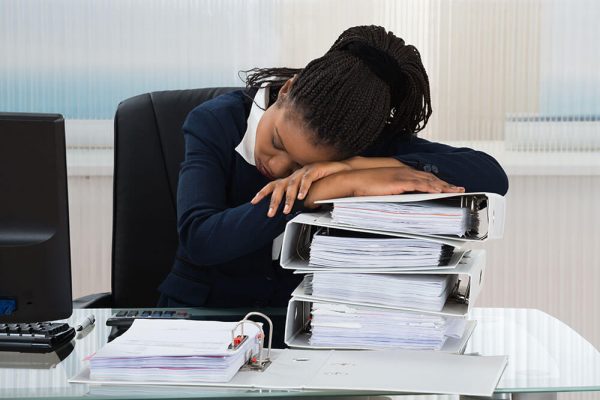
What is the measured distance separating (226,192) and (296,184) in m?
0.39

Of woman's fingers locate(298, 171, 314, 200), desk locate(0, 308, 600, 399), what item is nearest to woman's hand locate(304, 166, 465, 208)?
woman's fingers locate(298, 171, 314, 200)

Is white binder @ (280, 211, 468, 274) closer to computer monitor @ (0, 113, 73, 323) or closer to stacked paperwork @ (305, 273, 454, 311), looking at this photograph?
stacked paperwork @ (305, 273, 454, 311)

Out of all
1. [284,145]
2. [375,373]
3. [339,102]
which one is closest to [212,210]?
[284,145]

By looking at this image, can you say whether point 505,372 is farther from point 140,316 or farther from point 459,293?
point 140,316

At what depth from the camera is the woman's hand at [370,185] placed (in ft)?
4.27

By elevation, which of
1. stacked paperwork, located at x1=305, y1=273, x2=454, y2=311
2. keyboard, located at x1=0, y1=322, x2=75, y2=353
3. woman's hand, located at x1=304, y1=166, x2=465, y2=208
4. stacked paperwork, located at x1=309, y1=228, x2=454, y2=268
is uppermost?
woman's hand, located at x1=304, y1=166, x2=465, y2=208

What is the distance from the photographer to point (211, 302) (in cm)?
162

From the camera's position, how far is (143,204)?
1853 millimetres

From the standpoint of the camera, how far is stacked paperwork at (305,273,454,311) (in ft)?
3.74

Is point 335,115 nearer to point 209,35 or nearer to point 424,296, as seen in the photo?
point 424,296

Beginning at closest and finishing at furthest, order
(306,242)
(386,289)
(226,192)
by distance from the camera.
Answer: (386,289) < (306,242) < (226,192)

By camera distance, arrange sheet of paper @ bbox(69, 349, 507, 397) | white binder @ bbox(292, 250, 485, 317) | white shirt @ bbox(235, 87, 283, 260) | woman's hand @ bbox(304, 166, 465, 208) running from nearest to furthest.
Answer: sheet of paper @ bbox(69, 349, 507, 397), white binder @ bbox(292, 250, 485, 317), woman's hand @ bbox(304, 166, 465, 208), white shirt @ bbox(235, 87, 283, 260)

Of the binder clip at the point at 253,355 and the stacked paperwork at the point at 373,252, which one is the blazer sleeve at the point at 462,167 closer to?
the stacked paperwork at the point at 373,252

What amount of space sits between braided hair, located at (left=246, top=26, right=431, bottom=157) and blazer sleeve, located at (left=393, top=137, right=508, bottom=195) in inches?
4.5
